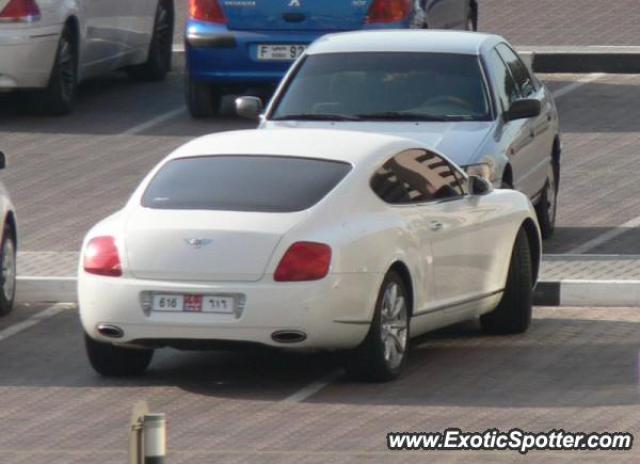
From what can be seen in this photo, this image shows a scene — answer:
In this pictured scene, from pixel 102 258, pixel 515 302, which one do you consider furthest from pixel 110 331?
pixel 515 302

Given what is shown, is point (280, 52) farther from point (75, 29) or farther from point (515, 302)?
point (515, 302)

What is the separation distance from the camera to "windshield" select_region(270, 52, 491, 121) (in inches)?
635

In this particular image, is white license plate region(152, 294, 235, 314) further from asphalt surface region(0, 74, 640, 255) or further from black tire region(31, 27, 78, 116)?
black tire region(31, 27, 78, 116)

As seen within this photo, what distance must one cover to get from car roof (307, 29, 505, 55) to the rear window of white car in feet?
12.9

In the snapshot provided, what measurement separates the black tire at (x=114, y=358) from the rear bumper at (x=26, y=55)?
850cm

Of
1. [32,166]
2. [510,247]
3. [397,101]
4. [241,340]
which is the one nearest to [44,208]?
[32,166]

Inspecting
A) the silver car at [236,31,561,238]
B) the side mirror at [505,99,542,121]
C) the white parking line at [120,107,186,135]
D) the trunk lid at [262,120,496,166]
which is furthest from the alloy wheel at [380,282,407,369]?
the white parking line at [120,107,186,135]

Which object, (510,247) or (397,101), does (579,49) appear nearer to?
(397,101)

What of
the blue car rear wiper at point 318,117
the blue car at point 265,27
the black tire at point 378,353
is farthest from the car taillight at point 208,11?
the black tire at point 378,353

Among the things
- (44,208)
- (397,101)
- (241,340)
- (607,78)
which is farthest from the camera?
(607,78)

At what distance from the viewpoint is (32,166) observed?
20.1 metres

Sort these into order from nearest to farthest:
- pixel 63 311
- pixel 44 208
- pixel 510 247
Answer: pixel 510 247 < pixel 63 311 < pixel 44 208

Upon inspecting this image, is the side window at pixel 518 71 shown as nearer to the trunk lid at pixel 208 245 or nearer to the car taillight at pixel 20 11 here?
the car taillight at pixel 20 11

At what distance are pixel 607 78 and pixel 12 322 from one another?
36.8ft
